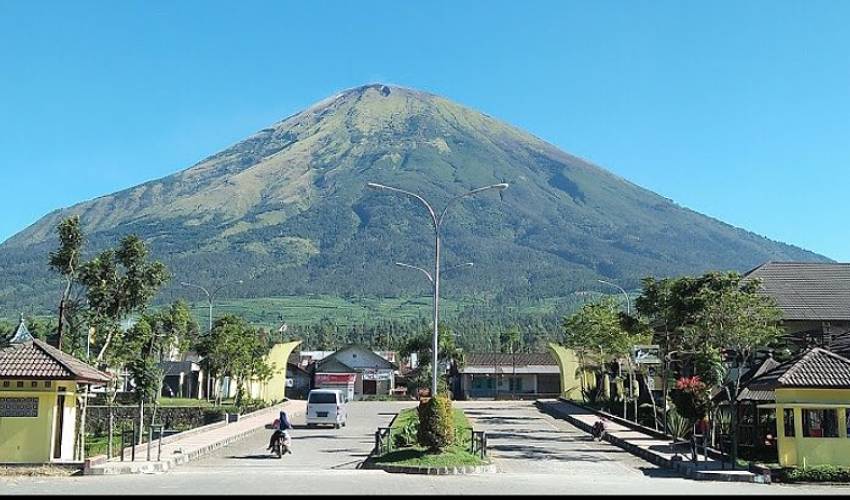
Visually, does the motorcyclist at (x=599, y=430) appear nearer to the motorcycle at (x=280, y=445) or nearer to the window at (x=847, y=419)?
the window at (x=847, y=419)

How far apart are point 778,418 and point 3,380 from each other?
1916 centimetres

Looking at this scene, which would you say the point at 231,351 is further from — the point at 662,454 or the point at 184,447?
the point at 662,454

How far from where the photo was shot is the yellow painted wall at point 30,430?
21.6 meters

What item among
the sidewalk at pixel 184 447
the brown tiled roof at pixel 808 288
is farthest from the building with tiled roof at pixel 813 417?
the brown tiled roof at pixel 808 288

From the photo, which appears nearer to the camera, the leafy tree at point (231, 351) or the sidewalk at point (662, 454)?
the sidewalk at point (662, 454)

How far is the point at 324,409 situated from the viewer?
3894cm

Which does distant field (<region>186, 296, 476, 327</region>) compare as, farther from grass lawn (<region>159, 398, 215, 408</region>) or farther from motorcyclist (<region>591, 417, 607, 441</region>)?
motorcyclist (<region>591, 417, 607, 441</region>)

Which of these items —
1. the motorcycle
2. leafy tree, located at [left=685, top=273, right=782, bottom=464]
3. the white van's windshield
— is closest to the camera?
the motorcycle

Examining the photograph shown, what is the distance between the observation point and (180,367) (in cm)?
7744

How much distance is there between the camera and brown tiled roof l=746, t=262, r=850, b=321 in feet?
132

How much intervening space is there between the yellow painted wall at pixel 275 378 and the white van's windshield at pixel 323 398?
77.6 feet

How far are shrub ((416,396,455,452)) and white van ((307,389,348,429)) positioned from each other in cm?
1675

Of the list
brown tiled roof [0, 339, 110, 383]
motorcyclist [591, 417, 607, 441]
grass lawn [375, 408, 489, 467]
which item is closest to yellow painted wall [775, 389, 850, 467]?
grass lawn [375, 408, 489, 467]

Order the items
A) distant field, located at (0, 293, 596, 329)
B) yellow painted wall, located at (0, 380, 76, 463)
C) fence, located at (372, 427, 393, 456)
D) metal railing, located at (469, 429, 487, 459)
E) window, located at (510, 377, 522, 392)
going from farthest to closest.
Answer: distant field, located at (0, 293, 596, 329) → window, located at (510, 377, 522, 392) → fence, located at (372, 427, 393, 456) → metal railing, located at (469, 429, 487, 459) → yellow painted wall, located at (0, 380, 76, 463)
